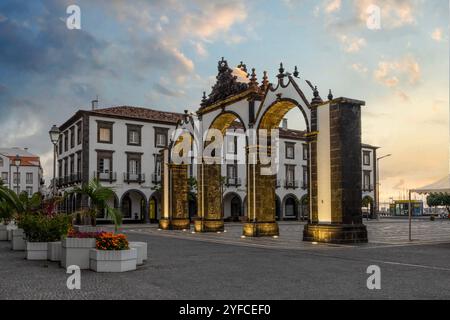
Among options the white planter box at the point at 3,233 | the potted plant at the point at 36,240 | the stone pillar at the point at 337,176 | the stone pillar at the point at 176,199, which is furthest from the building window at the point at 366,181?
the potted plant at the point at 36,240

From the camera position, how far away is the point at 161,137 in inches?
1890

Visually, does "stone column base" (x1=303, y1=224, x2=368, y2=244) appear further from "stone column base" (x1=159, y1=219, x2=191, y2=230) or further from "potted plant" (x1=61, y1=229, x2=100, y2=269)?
"stone column base" (x1=159, y1=219, x2=191, y2=230)

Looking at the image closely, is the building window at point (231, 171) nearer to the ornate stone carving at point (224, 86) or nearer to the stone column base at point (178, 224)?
the stone column base at point (178, 224)

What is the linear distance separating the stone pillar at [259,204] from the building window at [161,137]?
80.9 feet

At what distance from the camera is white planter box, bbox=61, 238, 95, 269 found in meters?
11.2

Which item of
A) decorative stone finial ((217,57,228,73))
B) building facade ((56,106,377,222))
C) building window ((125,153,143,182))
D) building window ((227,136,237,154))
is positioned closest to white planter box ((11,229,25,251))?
decorative stone finial ((217,57,228,73))

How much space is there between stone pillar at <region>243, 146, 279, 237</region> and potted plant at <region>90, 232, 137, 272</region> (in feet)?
42.1

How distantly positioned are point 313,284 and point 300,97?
13.2m

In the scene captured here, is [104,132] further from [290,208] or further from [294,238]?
[294,238]

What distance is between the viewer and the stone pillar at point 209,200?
27.9 m

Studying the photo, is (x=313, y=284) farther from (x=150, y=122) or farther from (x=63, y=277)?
(x=150, y=122)

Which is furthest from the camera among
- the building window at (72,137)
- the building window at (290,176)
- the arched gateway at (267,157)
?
the building window at (290,176)

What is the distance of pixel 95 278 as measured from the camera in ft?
32.0

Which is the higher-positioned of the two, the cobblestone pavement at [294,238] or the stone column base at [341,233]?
the stone column base at [341,233]
